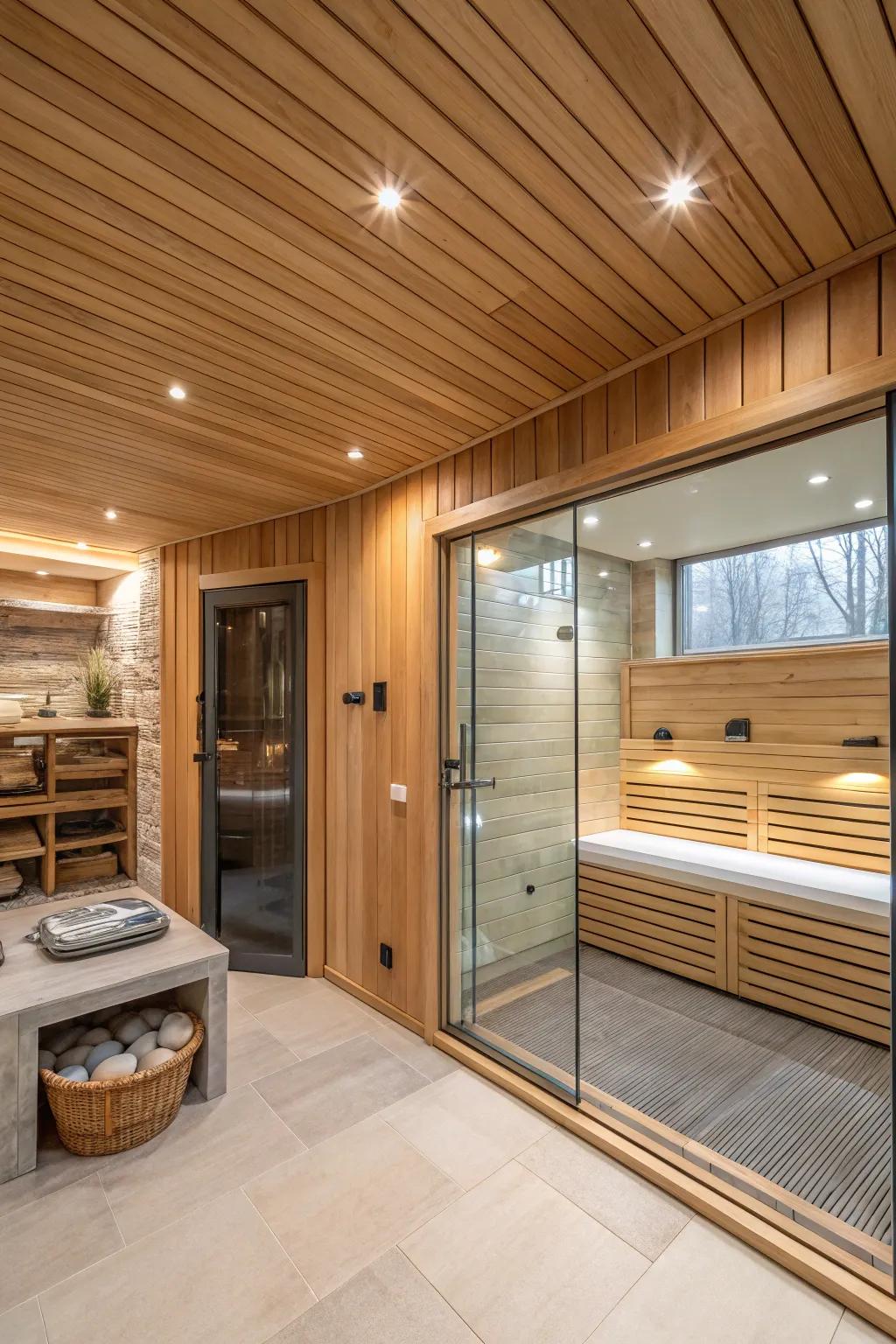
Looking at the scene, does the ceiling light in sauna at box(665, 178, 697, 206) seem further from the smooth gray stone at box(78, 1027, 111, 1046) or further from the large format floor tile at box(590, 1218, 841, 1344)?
the smooth gray stone at box(78, 1027, 111, 1046)

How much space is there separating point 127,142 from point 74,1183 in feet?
9.14

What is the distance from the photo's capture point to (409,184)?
1406mm

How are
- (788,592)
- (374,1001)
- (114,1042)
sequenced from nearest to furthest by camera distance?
(114,1042) < (374,1001) < (788,592)

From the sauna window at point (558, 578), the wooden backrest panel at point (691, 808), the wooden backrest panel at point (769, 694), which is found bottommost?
the wooden backrest panel at point (691, 808)

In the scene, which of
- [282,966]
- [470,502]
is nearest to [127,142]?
[470,502]

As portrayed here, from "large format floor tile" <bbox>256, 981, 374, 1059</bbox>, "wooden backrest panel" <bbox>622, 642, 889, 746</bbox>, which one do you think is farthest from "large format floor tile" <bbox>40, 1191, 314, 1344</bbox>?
"wooden backrest panel" <bbox>622, 642, 889, 746</bbox>

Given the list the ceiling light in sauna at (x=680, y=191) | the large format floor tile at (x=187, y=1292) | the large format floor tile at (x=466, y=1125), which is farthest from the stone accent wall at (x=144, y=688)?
the ceiling light in sauna at (x=680, y=191)

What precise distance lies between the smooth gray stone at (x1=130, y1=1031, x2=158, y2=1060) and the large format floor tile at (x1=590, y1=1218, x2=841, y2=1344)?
164cm

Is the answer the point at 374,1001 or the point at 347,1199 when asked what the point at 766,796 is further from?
the point at 347,1199

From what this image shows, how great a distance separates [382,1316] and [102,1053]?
130cm

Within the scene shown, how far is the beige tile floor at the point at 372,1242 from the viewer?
159 cm

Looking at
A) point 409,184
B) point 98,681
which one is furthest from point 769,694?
point 98,681

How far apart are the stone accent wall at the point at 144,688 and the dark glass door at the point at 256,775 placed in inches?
26.9

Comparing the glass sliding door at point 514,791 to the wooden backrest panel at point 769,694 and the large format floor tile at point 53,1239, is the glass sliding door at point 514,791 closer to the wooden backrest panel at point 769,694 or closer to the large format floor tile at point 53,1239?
the large format floor tile at point 53,1239
